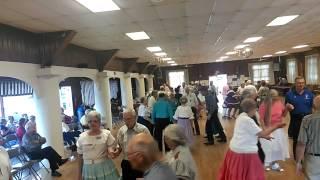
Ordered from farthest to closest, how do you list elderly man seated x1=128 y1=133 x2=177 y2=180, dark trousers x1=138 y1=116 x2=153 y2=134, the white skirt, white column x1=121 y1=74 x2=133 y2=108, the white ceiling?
white column x1=121 y1=74 x2=133 y2=108 → dark trousers x1=138 y1=116 x2=153 y2=134 → the white skirt → the white ceiling → elderly man seated x1=128 y1=133 x2=177 y2=180

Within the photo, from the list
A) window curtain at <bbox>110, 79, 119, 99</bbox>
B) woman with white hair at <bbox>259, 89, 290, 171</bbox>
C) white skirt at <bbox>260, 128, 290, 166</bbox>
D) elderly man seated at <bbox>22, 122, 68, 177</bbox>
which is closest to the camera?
woman with white hair at <bbox>259, 89, 290, 171</bbox>

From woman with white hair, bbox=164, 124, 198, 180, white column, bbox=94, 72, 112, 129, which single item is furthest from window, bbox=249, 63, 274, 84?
woman with white hair, bbox=164, 124, 198, 180

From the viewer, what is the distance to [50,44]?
665 centimetres

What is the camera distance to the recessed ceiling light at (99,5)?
473 centimetres

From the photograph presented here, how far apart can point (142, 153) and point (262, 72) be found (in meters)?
24.8

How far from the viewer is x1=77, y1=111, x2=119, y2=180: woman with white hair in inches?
123

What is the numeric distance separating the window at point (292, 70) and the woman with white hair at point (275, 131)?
1833 cm

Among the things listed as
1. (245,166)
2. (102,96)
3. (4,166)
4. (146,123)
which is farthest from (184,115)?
(4,166)

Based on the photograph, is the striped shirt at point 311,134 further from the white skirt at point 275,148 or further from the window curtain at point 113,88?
the window curtain at point 113,88

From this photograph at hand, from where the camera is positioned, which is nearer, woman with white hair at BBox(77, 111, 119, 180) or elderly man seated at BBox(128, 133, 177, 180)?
elderly man seated at BBox(128, 133, 177, 180)

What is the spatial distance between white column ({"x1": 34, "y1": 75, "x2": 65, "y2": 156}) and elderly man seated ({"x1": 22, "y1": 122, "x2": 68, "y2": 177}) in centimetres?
32

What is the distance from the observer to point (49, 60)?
21.8 feet

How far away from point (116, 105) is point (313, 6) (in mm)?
9673

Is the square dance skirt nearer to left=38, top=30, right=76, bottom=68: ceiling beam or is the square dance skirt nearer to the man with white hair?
the man with white hair
